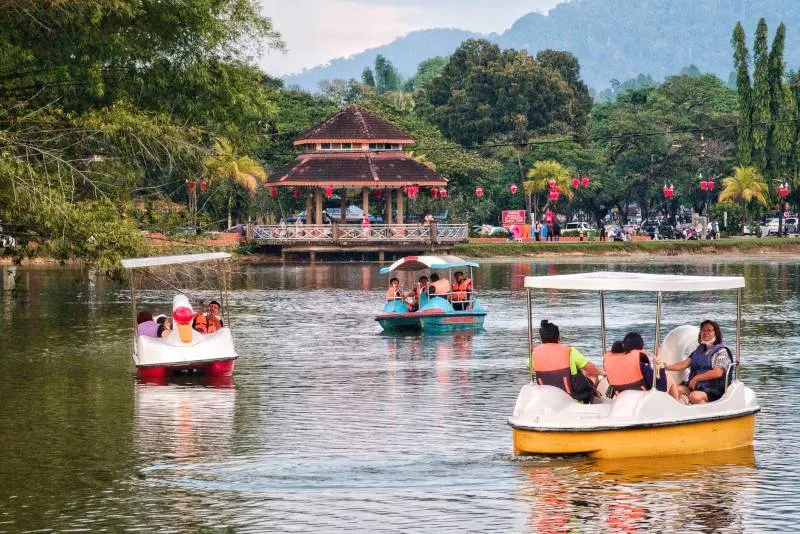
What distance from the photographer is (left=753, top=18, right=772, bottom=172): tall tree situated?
84463mm

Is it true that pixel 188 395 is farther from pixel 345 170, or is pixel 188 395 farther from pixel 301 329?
pixel 345 170

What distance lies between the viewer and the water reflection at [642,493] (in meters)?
13.8

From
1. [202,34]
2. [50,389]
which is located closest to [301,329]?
[202,34]

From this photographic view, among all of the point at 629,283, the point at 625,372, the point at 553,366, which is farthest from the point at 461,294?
the point at 625,372

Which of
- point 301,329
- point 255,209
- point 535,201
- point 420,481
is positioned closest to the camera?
point 420,481

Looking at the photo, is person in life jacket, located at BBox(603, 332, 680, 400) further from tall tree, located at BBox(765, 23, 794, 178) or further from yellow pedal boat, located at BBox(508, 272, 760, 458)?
tall tree, located at BBox(765, 23, 794, 178)

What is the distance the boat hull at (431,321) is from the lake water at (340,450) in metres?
0.54

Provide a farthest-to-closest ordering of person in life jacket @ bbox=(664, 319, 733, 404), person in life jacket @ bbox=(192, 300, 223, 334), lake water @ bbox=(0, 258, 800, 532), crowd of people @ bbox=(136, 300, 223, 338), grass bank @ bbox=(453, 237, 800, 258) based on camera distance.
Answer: grass bank @ bbox=(453, 237, 800, 258), person in life jacket @ bbox=(192, 300, 223, 334), crowd of people @ bbox=(136, 300, 223, 338), person in life jacket @ bbox=(664, 319, 733, 404), lake water @ bbox=(0, 258, 800, 532)

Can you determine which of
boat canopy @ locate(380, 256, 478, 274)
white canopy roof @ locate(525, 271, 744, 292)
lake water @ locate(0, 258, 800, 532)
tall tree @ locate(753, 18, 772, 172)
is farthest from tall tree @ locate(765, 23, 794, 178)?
white canopy roof @ locate(525, 271, 744, 292)

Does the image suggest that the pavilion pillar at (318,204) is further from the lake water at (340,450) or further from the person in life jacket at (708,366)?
the person in life jacket at (708,366)

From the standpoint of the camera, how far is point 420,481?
15.7 metres

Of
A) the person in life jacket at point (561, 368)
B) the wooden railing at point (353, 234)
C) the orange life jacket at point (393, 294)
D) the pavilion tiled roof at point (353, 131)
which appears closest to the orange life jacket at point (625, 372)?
the person in life jacket at point (561, 368)

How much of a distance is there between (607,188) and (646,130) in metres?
5.68

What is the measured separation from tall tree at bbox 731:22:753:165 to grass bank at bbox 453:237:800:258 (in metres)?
7.73
